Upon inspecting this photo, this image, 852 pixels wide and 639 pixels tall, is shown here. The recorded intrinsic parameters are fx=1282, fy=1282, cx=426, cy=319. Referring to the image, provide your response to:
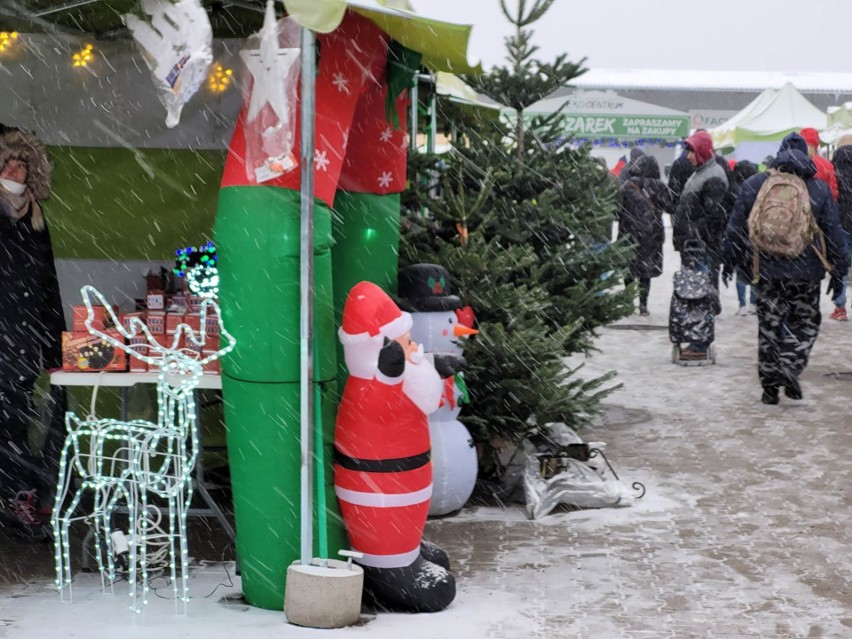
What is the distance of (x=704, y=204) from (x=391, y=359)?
7.84m

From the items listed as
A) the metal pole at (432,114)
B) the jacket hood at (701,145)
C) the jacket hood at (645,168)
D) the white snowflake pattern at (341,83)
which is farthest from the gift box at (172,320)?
the jacket hood at (645,168)

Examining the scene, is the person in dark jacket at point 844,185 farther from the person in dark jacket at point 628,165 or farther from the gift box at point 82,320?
the gift box at point 82,320

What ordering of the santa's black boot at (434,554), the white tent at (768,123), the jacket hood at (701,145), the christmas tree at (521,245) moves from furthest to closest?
the white tent at (768,123)
the jacket hood at (701,145)
the christmas tree at (521,245)
the santa's black boot at (434,554)

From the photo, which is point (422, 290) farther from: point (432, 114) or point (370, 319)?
point (432, 114)

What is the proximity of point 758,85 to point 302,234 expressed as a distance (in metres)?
46.4

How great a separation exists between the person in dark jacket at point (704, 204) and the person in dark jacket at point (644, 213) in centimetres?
266

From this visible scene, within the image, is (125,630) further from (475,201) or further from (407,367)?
(475,201)

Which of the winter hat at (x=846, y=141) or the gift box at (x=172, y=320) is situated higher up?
the winter hat at (x=846, y=141)

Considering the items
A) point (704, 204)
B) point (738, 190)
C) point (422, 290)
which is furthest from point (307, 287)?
point (738, 190)

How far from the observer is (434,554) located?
614 centimetres

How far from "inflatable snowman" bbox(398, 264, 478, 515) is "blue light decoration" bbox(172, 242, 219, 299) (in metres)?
1.14

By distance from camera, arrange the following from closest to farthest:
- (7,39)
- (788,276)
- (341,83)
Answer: (341,83) < (7,39) < (788,276)

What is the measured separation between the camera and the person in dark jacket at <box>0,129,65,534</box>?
6.49 meters

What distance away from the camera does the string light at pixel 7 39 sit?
6801mm
